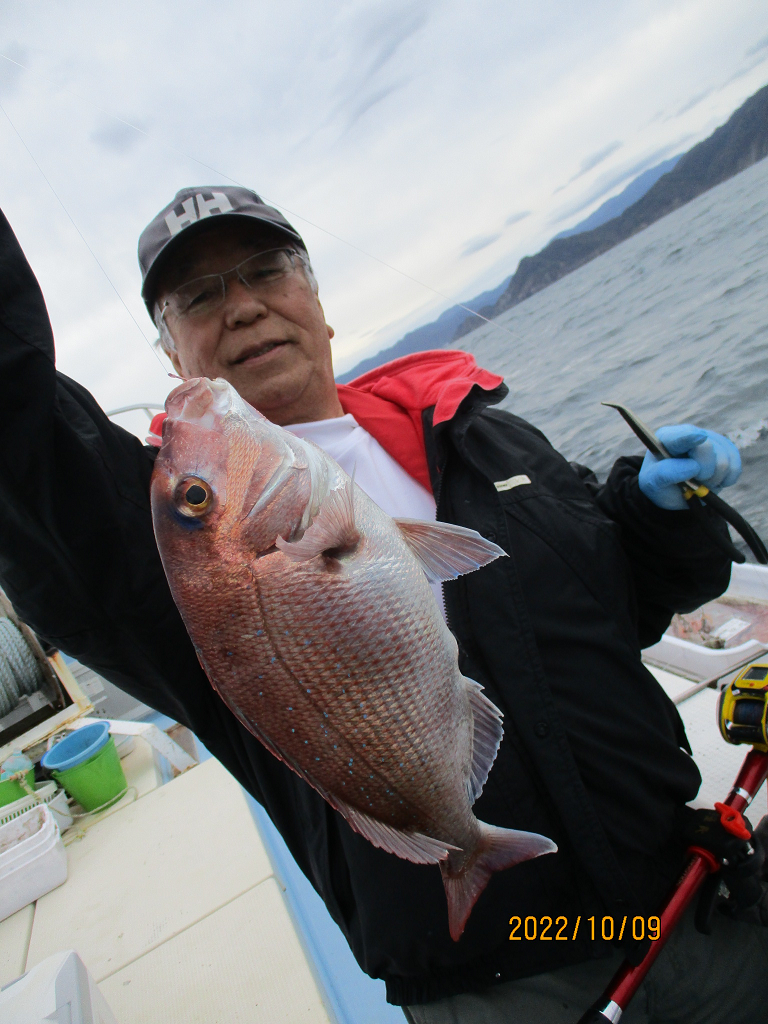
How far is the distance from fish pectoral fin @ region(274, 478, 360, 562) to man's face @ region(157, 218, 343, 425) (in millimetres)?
903

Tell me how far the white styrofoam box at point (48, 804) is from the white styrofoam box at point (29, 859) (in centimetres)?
15

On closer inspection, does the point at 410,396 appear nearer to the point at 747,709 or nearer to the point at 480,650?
the point at 480,650

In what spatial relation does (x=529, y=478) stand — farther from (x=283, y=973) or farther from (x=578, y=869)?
(x=283, y=973)

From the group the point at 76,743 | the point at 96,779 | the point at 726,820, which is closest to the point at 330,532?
the point at 726,820

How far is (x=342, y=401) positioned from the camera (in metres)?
2.21

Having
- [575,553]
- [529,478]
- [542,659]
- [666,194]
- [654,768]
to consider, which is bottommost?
[654,768]

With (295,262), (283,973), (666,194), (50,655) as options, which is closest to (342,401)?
(295,262)

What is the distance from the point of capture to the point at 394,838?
106cm

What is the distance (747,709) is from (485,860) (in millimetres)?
1329

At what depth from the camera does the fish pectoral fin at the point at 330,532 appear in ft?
3.34

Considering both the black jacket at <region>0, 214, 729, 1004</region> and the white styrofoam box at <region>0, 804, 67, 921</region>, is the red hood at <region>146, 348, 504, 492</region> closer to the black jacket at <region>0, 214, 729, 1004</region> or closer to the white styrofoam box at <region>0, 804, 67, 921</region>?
the black jacket at <region>0, 214, 729, 1004</region>

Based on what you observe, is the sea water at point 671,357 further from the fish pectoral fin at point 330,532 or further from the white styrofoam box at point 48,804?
the white styrofoam box at point 48,804

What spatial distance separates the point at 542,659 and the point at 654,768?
45 centimetres
